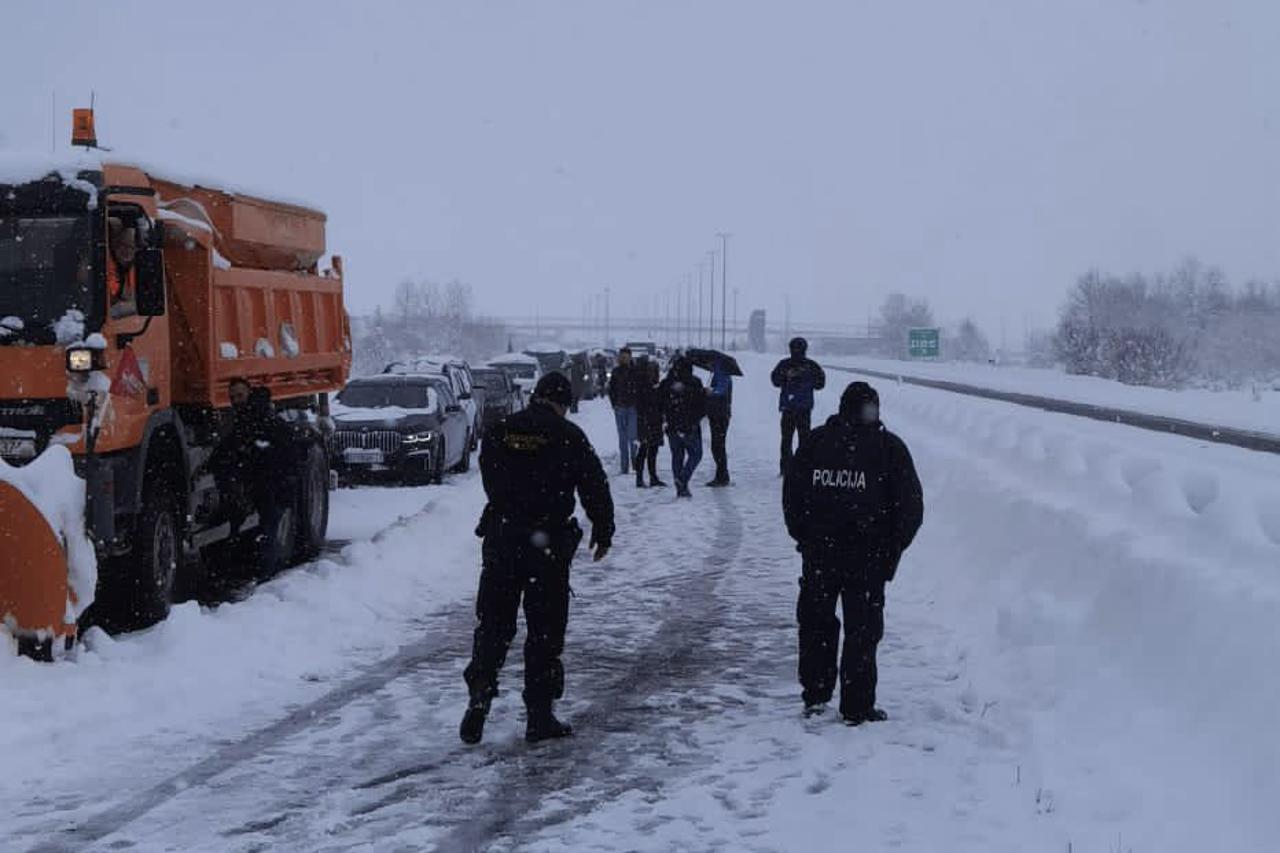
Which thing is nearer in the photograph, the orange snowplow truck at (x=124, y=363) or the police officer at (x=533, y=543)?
the police officer at (x=533, y=543)

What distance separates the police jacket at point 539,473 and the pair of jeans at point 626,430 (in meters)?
12.6

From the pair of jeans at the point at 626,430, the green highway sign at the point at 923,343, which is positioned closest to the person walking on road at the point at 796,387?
the pair of jeans at the point at 626,430

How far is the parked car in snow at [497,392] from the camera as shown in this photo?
2958 centimetres

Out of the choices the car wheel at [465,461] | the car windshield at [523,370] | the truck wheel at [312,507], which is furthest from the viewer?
the car windshield at [523,370]

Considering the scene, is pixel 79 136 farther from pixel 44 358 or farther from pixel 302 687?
pixel 302 687

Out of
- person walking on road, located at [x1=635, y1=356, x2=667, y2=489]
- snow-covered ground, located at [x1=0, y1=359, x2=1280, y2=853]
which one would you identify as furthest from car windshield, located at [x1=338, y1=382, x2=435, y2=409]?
snow-covered ground, located at [x1=0, y1=359, x2=1280, y2=853]

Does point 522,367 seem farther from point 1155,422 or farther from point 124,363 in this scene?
point 124,363

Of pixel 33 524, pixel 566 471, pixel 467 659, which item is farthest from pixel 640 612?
pixel 33 524

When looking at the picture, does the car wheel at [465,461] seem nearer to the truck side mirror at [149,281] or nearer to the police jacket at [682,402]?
the police jacket at [682,402]

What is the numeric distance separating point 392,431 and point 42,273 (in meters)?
10.9

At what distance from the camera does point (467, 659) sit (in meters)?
9.07

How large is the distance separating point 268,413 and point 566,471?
18.2 feet

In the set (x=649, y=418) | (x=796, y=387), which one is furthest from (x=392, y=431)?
(x=796, y=387)

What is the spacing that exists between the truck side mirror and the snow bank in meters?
1.33
